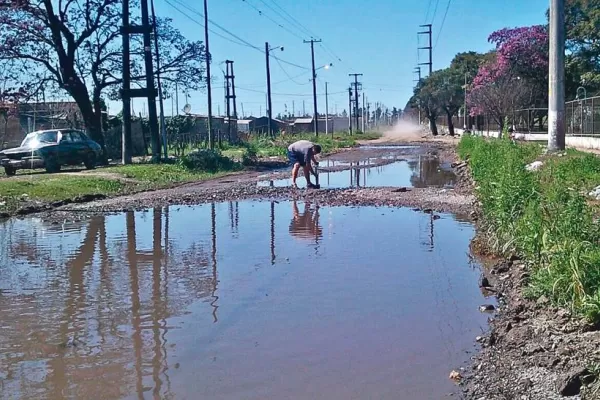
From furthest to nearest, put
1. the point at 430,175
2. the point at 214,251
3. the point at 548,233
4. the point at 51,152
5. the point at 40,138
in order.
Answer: the point at 430,175 → the point at 40,138 → the point at 51,152 → the point at 214,251 → the point at 548,233

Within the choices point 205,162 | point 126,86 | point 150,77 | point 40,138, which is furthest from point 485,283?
point 150,77

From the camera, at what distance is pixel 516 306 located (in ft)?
22.2

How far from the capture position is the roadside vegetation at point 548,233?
18.7 feet

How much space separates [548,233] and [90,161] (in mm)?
22435

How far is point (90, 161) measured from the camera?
2664 cm

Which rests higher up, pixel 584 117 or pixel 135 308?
pixel 584 117

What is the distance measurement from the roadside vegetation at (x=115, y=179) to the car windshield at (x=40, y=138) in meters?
1.04

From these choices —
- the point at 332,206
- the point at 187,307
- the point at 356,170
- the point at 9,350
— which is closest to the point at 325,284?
the point at 187,307

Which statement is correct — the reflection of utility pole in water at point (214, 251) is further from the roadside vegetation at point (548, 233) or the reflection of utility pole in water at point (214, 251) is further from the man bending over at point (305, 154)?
the man bending over at point (305, 154)

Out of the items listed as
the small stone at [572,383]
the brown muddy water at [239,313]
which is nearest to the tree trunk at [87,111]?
the brown muddy water at [239,313]

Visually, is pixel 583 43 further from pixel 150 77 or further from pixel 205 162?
pixel 150 77

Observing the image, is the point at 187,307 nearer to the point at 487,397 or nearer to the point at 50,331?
the point at 50,331

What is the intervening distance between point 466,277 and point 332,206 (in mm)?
7181

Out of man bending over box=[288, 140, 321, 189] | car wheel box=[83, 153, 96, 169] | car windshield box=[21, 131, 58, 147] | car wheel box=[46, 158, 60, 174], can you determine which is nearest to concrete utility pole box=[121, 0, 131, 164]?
car wheel box=[83, 153, 96, 169]
